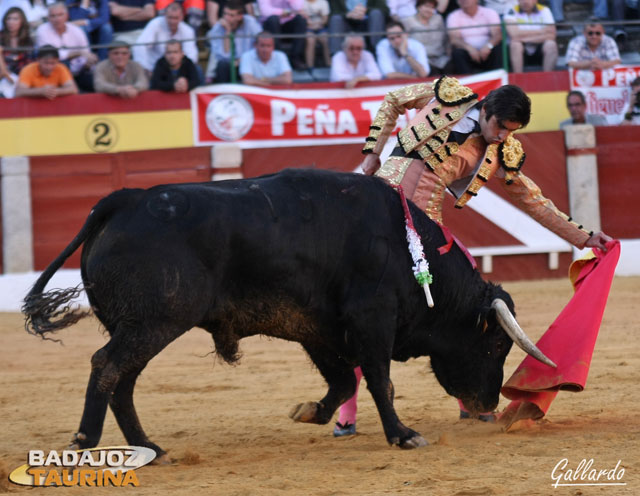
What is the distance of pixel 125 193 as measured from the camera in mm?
3436

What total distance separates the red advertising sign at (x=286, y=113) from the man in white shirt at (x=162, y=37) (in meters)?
0.42

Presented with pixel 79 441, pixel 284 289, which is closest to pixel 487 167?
pixel 284 289

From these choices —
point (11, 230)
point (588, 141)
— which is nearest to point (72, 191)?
point (11, 230)

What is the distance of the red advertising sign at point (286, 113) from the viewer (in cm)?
859

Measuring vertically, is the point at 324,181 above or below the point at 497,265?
above

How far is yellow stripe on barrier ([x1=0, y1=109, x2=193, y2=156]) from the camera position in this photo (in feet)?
27.7

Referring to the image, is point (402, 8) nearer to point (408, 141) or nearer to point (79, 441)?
point (408, 141)

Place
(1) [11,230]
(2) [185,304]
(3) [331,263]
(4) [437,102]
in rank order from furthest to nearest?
(1) [11,230] → (4) [437,102] → (3) [331,263] → (2) [185,304]

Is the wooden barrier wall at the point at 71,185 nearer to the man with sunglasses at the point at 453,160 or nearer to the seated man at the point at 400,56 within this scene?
the seated man at the point at 400,56

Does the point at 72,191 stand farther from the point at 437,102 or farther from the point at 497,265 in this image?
the point at 437,102

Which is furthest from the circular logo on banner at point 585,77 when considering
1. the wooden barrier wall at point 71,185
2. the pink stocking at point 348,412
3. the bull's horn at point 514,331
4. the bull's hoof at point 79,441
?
the bull's hoof at point 79,441

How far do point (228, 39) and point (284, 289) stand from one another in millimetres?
5566

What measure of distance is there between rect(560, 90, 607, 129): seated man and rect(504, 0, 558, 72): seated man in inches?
14.6

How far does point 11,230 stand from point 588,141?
489 cm
